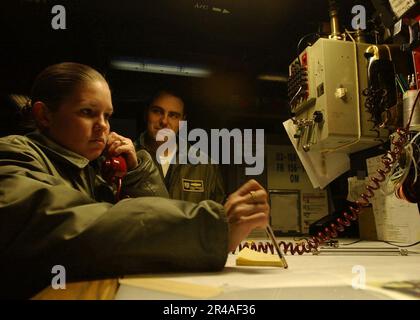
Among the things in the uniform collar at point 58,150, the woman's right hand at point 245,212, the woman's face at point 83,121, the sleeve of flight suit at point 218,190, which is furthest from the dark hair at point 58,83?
the sleeve of flight suit at point 218,190

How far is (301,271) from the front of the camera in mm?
785

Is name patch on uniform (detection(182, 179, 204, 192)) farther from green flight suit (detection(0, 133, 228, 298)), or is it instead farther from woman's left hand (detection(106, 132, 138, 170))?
green flight suit (detection(0, 133, 228, 298))

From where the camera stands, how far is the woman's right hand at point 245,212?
714mm

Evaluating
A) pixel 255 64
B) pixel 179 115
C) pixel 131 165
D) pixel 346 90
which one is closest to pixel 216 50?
pixel 255 64

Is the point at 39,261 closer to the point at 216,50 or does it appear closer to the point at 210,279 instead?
the point at 210,279

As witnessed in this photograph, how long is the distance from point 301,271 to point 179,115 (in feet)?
5.45

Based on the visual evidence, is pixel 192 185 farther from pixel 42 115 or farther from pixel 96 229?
pixel 96 229

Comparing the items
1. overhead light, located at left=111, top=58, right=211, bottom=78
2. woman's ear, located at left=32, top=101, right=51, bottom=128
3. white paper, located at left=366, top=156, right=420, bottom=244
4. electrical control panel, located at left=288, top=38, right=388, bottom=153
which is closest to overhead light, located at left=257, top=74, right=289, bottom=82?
overhead light, located at left=111, top=58, right=211, bottom=78

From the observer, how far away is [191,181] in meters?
2.23

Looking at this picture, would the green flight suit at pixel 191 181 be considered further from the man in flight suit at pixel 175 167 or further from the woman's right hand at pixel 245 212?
the woman's right hand at pixel 245 212

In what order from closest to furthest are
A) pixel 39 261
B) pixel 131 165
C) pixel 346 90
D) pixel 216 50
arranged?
pixel 39 261, pixel 131 165, pixel 346 90, pixel 216 50

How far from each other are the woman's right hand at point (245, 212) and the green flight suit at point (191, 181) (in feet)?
4.75

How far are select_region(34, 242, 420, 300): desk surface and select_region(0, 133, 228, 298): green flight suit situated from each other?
0.13 feet
